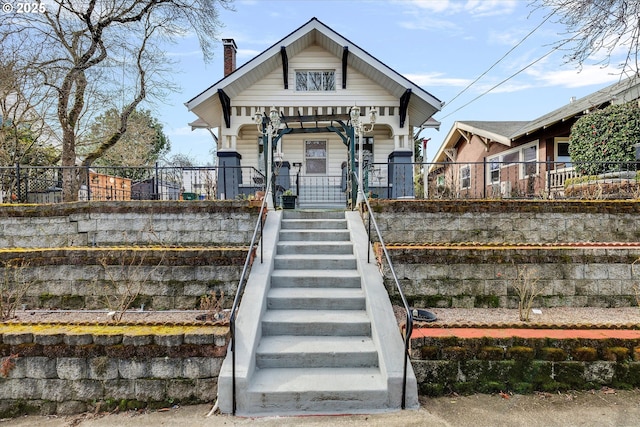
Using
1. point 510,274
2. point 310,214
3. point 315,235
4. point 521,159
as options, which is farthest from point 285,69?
point 521,159

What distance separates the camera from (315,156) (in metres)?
13.7

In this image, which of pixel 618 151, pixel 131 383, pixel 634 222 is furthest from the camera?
pixel 618 151

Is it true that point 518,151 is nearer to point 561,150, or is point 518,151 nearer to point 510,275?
point 561,150

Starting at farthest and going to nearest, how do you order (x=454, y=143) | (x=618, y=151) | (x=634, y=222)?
(x=454, y=143) → (x=618, y=151) → (x=634, y=222)

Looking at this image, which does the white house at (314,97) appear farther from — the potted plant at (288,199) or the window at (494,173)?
the window at (494,173)

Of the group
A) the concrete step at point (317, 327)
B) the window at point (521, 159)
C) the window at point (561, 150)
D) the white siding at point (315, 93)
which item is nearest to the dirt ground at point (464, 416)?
the concrete step at point (317, 327)

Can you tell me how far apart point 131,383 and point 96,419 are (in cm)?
41

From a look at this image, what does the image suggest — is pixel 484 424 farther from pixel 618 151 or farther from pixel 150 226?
pixel 618 151

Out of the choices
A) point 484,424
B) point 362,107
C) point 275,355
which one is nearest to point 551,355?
point 484,424

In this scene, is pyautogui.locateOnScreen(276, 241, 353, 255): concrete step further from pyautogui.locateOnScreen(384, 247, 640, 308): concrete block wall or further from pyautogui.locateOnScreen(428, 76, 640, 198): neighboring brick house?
pyautogui.locateOnScreen(428, 76, 640, 198): neighboring brick house

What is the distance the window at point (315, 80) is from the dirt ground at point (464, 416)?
11.1m

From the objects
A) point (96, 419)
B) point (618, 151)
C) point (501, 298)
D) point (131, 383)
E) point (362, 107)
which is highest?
point (362, 107)

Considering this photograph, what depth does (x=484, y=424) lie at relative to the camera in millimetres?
3336

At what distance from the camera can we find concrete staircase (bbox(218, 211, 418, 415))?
3615mm
